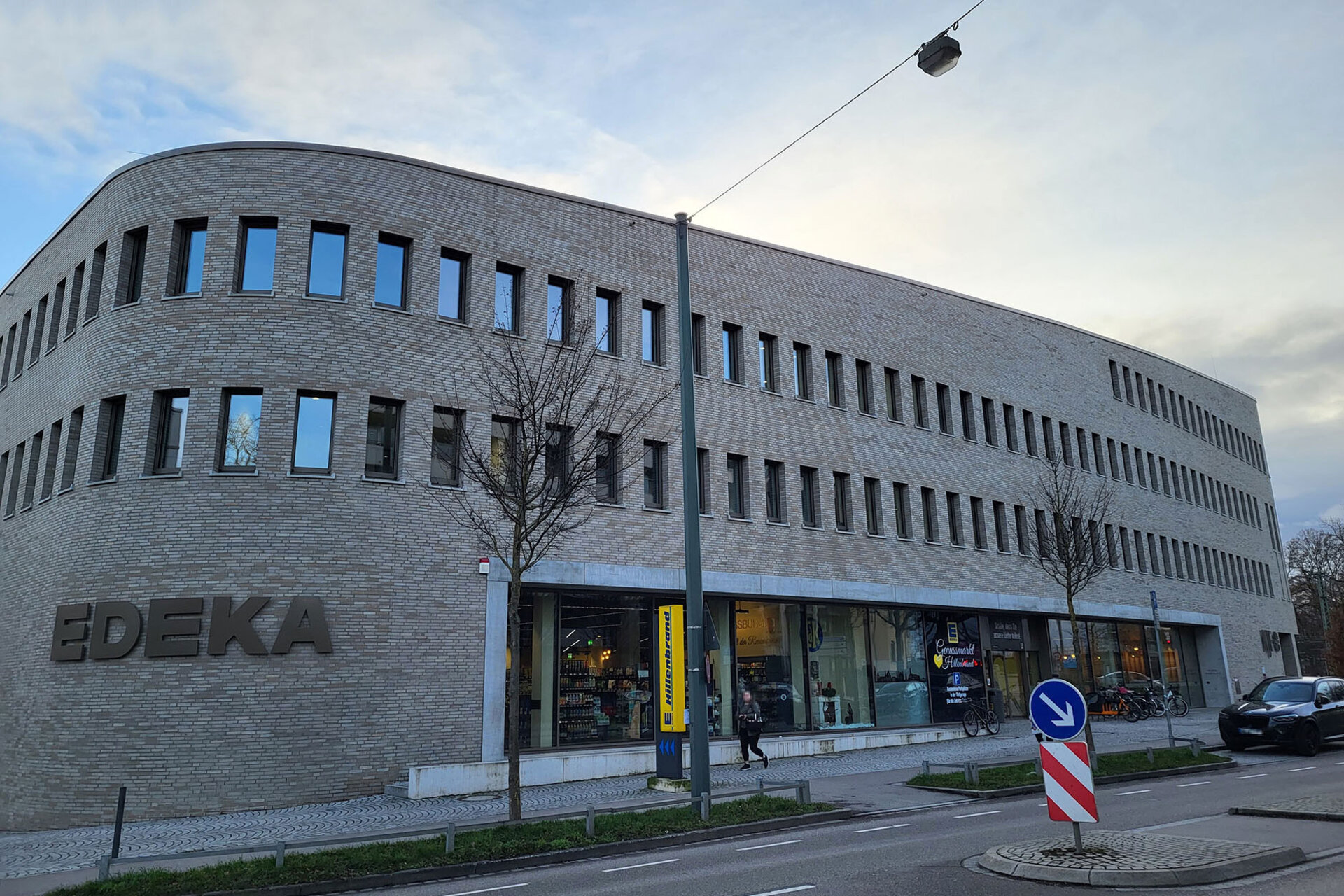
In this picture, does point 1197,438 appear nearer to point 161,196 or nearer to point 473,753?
point 473,753

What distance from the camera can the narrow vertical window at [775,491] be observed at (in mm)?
24984

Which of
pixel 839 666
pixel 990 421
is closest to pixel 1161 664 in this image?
pixel 990 421

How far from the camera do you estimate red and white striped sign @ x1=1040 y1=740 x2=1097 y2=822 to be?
900cm

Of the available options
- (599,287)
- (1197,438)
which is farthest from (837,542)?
(1197,438)

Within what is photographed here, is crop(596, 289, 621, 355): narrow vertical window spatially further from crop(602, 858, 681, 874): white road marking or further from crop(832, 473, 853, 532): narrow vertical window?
crop(602, 858, 681, 874): white road marking

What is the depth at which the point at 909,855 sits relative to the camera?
10336mm

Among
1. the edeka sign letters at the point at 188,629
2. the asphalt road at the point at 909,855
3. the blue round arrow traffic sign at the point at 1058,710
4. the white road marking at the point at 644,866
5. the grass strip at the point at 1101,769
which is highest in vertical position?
the edeka sign letters at the point at 188,629

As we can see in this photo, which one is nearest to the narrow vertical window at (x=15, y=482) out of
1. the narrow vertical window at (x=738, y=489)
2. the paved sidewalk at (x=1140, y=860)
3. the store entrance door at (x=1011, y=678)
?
the narrow vertical window at (x=738, y=489)

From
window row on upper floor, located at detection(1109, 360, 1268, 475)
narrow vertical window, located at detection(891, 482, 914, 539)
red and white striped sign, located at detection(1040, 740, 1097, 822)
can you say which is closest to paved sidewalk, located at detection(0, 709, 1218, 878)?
red and white striped sign, located at detection(1040, 740, 1097, 822)

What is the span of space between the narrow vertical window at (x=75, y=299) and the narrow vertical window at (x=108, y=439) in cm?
331

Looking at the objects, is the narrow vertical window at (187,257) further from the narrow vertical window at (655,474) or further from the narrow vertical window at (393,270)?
the narrow vertical window at (655,474)

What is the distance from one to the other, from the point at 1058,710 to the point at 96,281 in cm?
2076

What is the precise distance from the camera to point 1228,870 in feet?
27.5

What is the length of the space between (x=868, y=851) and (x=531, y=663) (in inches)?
401
